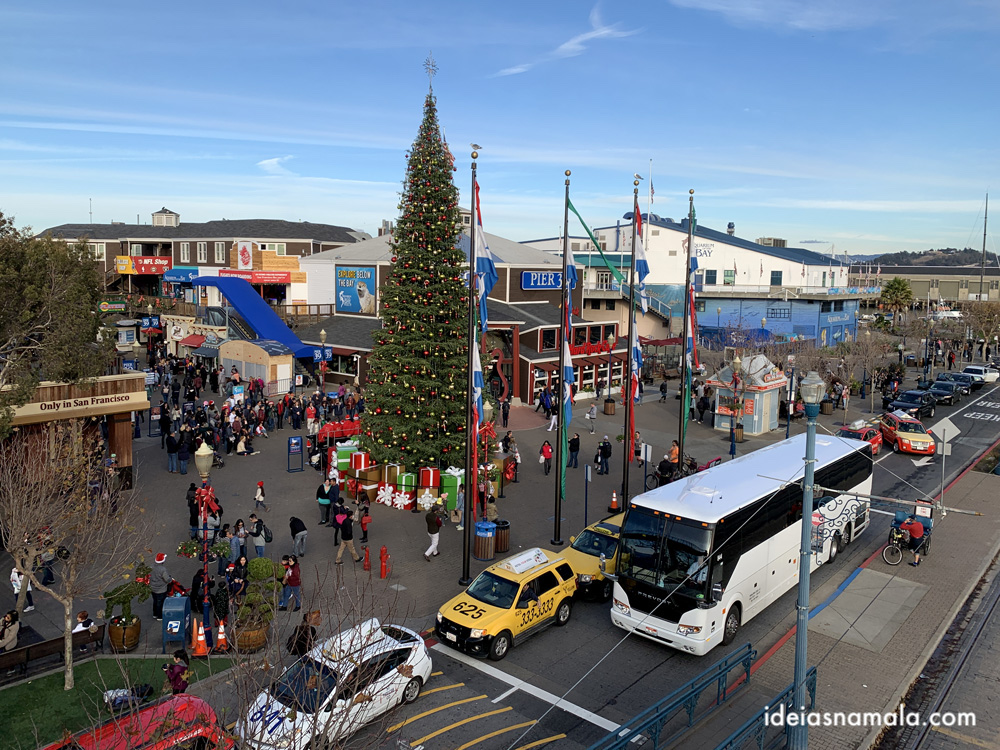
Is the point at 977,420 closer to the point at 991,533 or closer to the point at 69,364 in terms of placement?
the point at 991,533

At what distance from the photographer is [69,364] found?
18.5m

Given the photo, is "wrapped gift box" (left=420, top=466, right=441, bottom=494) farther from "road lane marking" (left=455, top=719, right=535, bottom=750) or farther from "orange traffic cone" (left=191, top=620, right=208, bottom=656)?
"road lane marking" (left=455, top=719, right=535, bottom=750)

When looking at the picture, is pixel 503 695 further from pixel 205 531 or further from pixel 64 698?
pixel 205 531

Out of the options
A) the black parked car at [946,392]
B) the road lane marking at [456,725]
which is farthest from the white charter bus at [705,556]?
the black parked car at [946,392]

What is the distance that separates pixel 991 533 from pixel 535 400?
80.4ft

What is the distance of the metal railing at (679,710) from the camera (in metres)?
10.6

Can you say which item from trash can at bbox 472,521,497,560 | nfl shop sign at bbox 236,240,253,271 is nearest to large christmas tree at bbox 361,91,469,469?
trash can at bbox 472,521,497,560

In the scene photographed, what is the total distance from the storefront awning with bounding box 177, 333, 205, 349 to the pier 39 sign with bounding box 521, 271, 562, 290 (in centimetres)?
2167

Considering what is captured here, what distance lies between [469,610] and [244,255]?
5477 centimetres

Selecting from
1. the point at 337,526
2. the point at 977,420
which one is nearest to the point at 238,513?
the point at 337,526

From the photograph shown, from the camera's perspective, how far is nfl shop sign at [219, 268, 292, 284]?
5641 centimetres

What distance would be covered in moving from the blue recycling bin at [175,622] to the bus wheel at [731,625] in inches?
429

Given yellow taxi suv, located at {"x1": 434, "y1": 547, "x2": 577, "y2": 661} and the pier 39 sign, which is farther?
the pier 39 sign

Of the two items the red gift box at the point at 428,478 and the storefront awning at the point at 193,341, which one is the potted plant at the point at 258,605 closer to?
the red gift box at the point at 428,478
